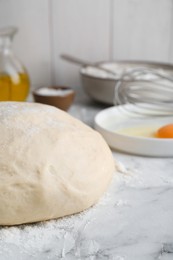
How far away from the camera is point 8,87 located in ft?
4.31

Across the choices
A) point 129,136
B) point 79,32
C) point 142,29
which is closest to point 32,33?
point 79,32

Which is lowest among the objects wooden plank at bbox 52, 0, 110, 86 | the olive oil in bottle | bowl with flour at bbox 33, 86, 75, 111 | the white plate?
the white plate

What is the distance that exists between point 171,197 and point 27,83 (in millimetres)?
723

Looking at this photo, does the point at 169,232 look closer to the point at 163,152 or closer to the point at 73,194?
the point at 73,194

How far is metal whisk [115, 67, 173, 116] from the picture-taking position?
Result: 1.31m

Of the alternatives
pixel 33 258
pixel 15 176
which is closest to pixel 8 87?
pixel 15 176

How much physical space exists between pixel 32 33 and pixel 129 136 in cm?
73

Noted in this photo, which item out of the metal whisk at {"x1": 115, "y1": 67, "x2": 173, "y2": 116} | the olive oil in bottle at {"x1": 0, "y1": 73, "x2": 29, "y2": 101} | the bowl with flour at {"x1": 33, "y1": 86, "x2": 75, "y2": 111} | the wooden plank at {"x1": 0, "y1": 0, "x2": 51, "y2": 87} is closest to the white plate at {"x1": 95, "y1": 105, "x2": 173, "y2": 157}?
the metal whisk at {"x1": 115, "y1": 67, "x2": 173, "y2": 116}

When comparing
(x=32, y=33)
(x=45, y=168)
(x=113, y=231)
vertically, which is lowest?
(x=113, y=231)

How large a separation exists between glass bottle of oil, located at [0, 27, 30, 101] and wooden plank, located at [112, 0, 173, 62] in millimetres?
440

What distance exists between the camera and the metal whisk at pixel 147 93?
1307mm

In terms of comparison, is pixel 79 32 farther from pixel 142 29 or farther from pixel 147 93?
pixel 147 93

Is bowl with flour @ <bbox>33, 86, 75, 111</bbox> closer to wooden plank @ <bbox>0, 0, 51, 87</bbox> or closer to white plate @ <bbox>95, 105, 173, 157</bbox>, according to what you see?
white plate @ <bbox>95, 105, 173, 157</bbox>

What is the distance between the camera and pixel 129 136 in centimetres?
106
